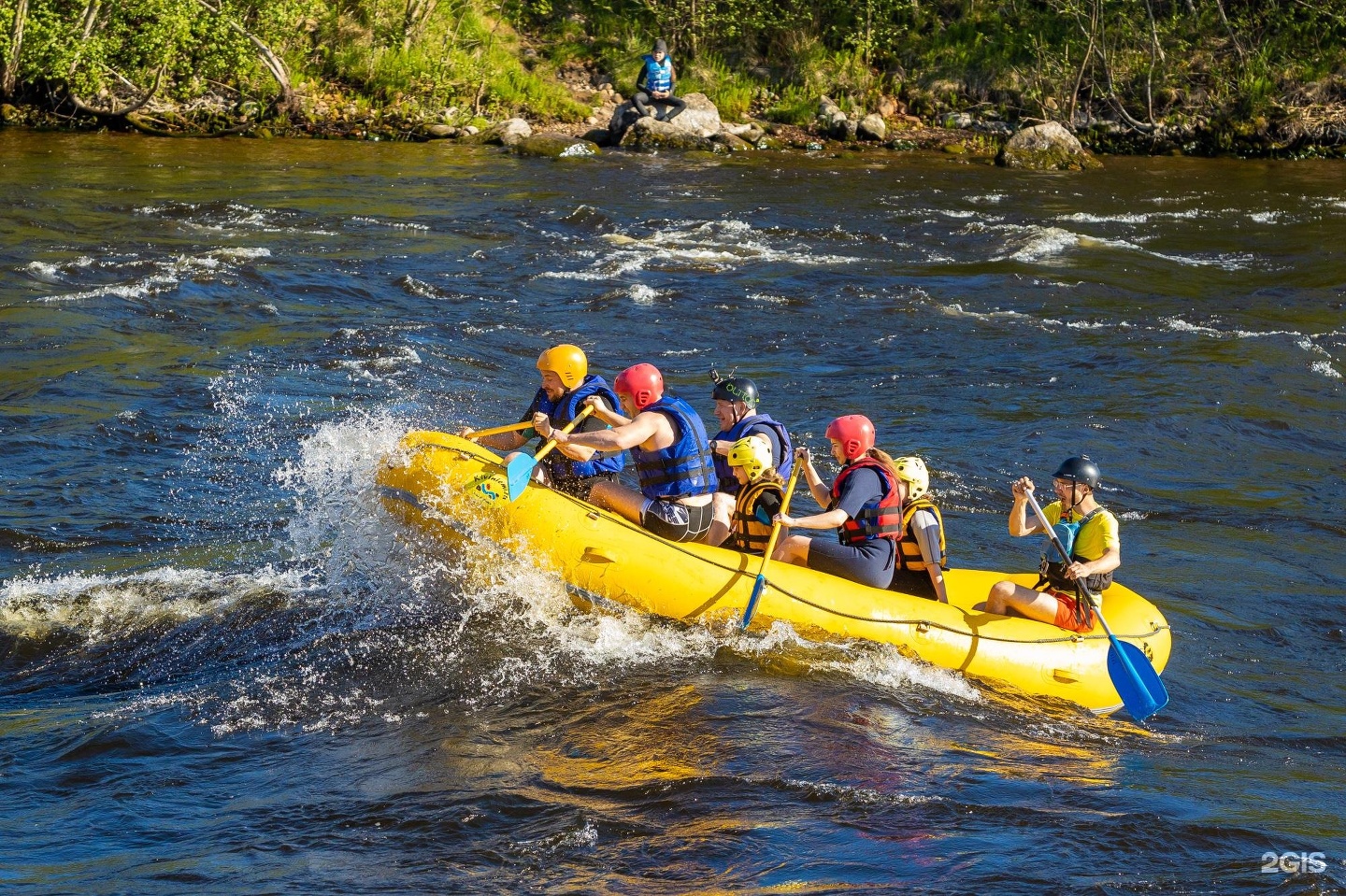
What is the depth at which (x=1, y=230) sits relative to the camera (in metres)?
16.4

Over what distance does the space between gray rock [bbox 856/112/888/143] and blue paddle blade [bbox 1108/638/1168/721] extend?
21.6 meters

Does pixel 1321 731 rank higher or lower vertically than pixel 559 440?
lower

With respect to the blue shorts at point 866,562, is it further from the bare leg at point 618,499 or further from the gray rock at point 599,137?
the gray rock at point 599,137

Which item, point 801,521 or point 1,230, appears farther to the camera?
point 1,230

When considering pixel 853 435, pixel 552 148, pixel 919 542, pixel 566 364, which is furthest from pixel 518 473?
pixel 552 148

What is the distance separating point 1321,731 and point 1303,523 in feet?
11.3

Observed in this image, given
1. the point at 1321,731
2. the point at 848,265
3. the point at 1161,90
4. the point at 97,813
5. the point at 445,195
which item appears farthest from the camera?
the point at 1161,90

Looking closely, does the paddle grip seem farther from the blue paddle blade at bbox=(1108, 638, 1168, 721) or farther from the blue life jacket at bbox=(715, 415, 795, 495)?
the blue paddle blade at bbox=(1108, 638, 1168, 721)

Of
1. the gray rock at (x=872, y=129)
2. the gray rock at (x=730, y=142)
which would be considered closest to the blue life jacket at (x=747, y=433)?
the gray rock at (x=730, y=142)

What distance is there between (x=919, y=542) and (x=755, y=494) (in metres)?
0.97

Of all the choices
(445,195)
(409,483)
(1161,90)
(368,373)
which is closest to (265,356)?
(368,373)

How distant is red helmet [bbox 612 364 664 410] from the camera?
7742 mm

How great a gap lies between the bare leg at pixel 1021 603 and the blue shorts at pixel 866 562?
23.3 inches

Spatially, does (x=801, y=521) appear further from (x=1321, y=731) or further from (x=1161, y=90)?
(x=1161, y=90)
